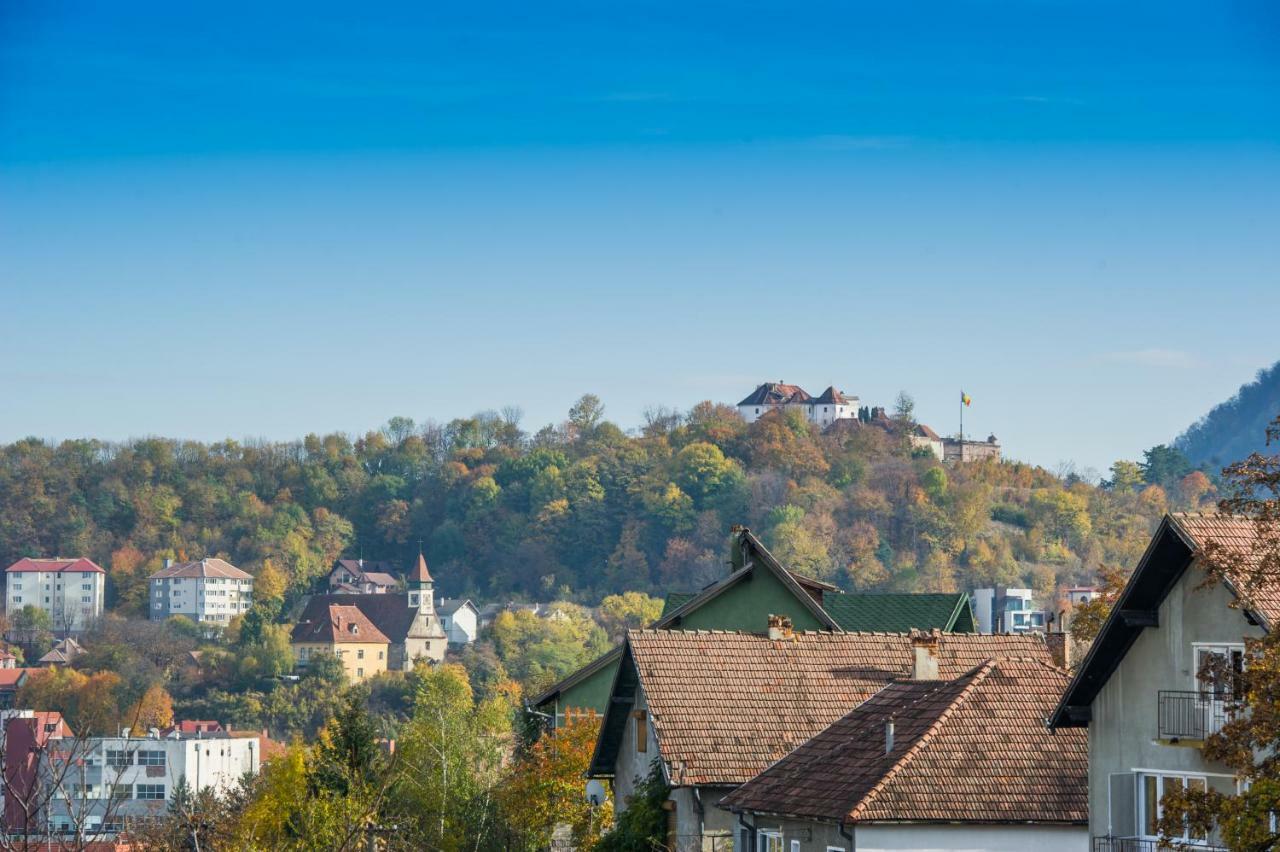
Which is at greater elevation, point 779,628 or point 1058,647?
point 779,628

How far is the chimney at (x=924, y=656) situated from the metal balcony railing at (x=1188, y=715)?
702 cm

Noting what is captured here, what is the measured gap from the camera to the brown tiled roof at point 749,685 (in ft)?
87.4

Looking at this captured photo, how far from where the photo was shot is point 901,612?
3697 centimetres

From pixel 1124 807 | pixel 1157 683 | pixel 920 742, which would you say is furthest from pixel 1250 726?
pixel 920 742

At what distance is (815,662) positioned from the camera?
2853 centimetres

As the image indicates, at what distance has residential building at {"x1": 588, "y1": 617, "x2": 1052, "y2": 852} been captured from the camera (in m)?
26.4

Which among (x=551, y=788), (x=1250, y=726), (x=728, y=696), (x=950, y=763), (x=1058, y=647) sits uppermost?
(x=1058, y=647)

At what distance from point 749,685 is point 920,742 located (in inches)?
168

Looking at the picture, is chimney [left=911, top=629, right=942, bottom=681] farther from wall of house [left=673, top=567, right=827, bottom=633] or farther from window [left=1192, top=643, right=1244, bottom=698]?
window [left=1192, top=643, right=1244, bottom=698]

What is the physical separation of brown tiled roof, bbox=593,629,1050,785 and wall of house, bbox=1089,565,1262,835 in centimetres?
554

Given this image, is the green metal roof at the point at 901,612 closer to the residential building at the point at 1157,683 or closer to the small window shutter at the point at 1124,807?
the residential building at the point at 1157,683

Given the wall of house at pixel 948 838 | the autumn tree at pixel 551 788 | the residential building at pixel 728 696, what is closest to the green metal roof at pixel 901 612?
the autumn tree at pixel 551 788

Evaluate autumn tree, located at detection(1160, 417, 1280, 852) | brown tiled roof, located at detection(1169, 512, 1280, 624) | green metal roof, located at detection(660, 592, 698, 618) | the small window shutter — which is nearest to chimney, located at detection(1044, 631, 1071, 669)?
green metal roof, located at detection(660, 592, 698, 618)

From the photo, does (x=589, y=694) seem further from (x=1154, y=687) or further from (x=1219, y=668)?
(x=1219, y=668)
